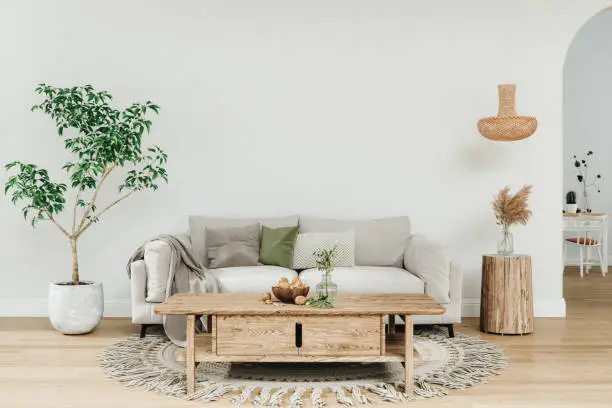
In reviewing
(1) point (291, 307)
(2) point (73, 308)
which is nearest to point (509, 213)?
(1) point (291, 307)

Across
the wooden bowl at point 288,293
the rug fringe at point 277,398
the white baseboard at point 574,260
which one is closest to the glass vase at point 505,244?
the wooden bowl at point 288,293

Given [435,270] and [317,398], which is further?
[435,270]

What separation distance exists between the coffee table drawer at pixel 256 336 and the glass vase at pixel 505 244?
89.2 inches

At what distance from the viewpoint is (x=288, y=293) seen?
3857 millimetres

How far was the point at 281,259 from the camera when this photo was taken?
5375 millimetres

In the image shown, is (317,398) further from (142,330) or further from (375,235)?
(375,235)

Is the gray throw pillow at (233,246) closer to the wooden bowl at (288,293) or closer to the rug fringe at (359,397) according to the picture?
the wooden bowl at (288,293)

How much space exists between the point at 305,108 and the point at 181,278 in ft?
6.21

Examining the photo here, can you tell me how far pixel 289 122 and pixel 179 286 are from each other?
5.93 feet

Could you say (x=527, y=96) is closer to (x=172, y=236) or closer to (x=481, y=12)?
(x=481, y=12)

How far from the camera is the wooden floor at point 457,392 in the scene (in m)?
3.52

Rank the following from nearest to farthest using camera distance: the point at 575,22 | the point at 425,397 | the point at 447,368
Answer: the point at 425,397, the point at 447,368, the point at 575,22

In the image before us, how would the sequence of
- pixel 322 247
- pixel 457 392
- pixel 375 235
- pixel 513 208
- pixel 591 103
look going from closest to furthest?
1. pixel 457 392
2. pixel 513 208
3. pixel 322 247
4. pixel 375 235
5. pixel 591 103

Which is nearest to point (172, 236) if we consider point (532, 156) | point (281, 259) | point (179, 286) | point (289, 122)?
point (179, 286)
